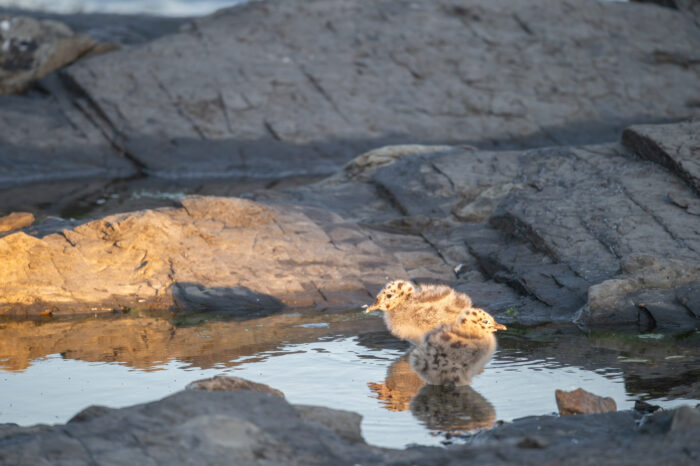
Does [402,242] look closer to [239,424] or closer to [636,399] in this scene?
[636,399]

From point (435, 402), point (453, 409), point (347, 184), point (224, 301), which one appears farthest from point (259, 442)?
point (347, 184)

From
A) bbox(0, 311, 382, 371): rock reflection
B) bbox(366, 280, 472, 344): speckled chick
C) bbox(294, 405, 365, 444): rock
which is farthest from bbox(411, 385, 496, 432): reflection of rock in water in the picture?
bbox(0, 311, 382, 371): rock reflection

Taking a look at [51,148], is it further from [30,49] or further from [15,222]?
[15,222]

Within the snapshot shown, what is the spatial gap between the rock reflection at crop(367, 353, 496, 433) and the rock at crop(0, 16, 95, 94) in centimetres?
1704

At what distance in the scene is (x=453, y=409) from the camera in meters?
6.05

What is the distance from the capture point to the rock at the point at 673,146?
387 inches

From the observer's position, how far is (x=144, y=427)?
4.44 metres

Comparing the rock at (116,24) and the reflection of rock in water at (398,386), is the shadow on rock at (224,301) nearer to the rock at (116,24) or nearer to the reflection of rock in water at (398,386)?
the reflection of rock in water at (398,386)

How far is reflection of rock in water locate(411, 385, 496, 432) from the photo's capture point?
564 cm

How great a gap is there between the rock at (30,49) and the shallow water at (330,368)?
14106 mm

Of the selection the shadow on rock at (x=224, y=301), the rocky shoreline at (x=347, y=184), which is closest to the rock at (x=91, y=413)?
the rocky shoreline at (x=347, y=184)

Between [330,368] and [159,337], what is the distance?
1943 mm

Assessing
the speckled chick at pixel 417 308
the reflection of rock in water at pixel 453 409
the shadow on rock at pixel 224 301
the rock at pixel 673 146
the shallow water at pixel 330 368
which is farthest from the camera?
the rock at pixel 673 146

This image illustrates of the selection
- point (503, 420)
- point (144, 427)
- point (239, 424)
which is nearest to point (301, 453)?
point (239, 424)
